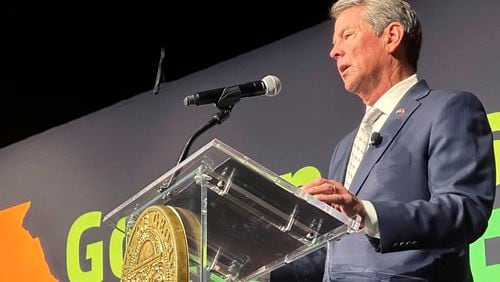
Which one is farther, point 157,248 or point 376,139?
point 376,139

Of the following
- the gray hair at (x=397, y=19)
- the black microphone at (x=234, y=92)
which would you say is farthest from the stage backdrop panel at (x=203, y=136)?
the black microphone at (x=234, y=92)

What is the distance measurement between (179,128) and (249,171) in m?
2.30

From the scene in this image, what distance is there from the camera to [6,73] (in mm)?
4535

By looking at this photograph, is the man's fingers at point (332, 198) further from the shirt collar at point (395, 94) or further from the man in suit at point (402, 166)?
the shirt collar at point (395, 94)

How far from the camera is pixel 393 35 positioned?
6.72ft

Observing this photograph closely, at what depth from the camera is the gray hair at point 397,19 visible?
205 cm

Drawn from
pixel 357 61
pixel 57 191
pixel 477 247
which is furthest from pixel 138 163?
pixel 357 61

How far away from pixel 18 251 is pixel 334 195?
3.05m

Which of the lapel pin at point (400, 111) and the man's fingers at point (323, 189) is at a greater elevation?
the lapel pin at point (400, 111)

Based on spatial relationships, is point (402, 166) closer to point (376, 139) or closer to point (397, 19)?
point (376, 139)

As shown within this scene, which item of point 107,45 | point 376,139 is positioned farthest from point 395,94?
point 107,45

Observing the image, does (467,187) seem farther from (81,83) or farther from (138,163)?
(81,83)

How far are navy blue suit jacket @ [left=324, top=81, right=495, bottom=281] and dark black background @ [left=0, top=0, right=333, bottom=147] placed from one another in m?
1.76

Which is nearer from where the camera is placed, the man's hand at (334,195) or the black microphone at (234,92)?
the man's hand at (334,195)
